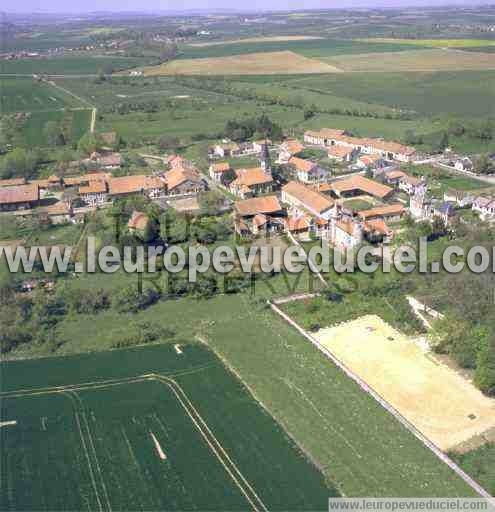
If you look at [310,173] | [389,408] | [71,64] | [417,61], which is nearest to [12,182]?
[310,173]

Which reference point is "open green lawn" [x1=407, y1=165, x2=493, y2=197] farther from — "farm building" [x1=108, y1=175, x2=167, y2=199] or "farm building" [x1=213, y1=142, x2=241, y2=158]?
"farm building" [x1=108, y1=175, x2=167, y2=199]

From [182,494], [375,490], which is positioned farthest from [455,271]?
[182,494]

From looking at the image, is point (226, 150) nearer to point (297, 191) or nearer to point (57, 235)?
point (297, 191)

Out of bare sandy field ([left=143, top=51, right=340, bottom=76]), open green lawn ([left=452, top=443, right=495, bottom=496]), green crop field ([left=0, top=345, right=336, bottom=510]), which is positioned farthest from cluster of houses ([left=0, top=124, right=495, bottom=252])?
bare sandy field ([left=143, top=51, right=340, bottom=76])

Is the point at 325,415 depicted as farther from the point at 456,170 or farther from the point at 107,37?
the point at 107,37

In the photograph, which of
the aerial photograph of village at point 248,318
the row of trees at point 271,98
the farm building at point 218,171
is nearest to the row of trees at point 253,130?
the aerial photograph of village at point 248,318

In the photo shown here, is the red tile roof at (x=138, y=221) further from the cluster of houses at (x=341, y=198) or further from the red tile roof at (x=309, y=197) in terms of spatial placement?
the red tile roof at (x=309, y=197)
